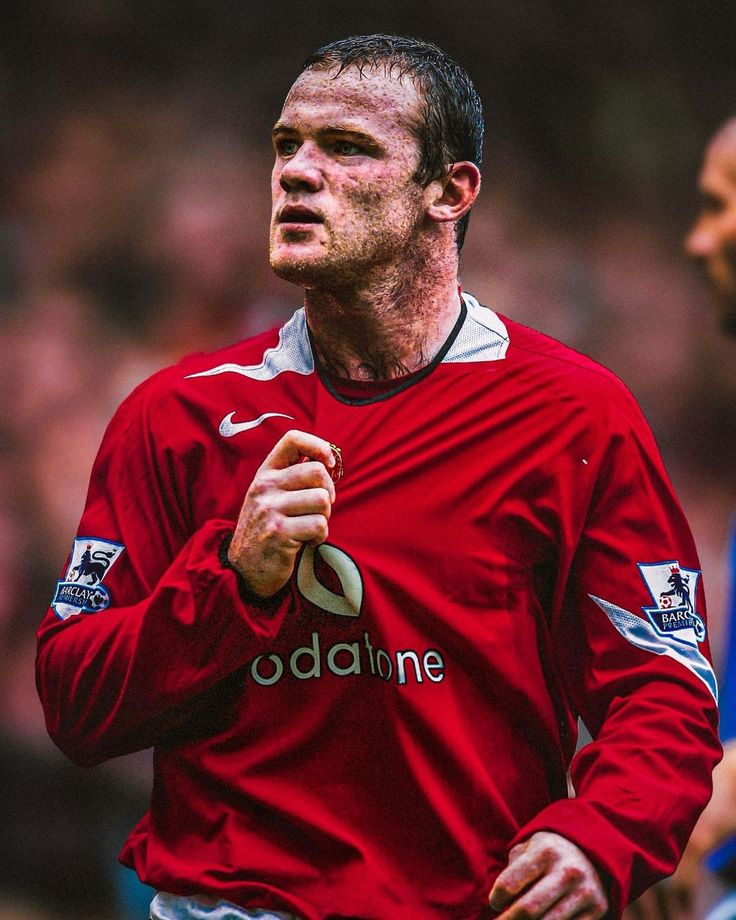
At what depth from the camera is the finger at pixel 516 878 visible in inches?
58.2

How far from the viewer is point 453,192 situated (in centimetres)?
175

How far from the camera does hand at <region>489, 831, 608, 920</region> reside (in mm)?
1475

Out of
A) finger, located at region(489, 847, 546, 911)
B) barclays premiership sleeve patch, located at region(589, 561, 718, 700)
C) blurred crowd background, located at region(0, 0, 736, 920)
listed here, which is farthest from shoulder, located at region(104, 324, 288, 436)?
blurred crowd background, located at region(0, 0, 736, 920)

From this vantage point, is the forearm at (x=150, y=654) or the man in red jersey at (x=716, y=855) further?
the man in red jersey at (x=716, y=855)

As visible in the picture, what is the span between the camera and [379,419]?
1.69 meters

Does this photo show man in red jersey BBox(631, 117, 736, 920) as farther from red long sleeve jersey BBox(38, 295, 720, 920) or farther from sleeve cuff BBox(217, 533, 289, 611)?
sleeve cuff BBox(217, 533, 289, 611)

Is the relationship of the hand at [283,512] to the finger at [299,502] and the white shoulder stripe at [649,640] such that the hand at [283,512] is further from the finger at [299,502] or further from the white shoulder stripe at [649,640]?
the white shoulder stripe at [649,640]

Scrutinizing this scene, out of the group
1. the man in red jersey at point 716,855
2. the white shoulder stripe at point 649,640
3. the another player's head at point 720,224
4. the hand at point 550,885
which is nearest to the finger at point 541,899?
the hand at point 550,885

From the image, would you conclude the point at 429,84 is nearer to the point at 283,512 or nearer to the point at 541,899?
the point at 283,512

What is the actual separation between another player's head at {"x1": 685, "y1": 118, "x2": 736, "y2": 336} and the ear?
1.67 m

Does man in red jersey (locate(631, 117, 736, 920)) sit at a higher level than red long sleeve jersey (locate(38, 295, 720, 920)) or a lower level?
lower

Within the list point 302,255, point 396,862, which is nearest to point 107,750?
point 396,862

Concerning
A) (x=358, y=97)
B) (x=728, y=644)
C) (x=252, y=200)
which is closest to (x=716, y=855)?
(x=728, y=644)

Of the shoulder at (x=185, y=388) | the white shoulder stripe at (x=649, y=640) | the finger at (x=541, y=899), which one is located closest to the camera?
the finger at (x=541, y=899)
